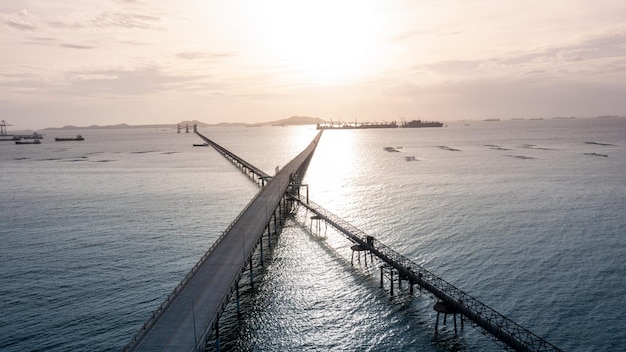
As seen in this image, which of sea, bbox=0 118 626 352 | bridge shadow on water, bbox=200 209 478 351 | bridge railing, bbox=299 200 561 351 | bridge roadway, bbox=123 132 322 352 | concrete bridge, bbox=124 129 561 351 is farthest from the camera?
sea, bbox=0 118 626 352

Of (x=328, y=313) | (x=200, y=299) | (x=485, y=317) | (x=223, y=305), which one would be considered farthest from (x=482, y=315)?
(x=200, y=299)

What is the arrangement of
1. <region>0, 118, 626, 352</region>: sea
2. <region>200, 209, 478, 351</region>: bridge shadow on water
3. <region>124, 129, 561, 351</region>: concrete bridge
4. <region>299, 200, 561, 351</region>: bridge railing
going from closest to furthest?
<region>124, 129, 561, 351</region>: concrete bridge → <region>299, 200, 561, 351</region>: bridge railing → <region>200, 209, 478, 351</region>: bridge shadow on water → <region>0, 118, 626, 352</region>: sea

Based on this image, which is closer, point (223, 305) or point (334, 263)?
point (223, 305)

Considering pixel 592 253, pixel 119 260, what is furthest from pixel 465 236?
pixel 119 260

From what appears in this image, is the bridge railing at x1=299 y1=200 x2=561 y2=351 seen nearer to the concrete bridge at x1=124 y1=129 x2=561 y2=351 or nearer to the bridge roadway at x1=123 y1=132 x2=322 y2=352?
the concrete bridge at x1=124 y1=129 x2=561 y2=351

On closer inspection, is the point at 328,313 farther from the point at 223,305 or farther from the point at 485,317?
the point at 485,317

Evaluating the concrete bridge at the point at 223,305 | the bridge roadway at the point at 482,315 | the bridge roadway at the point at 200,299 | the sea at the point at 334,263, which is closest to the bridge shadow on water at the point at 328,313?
the sea at the point at 334,263

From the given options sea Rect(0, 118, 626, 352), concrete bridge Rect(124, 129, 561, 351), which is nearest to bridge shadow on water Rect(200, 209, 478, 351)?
sea Rect(0, 118, 626, 352)
